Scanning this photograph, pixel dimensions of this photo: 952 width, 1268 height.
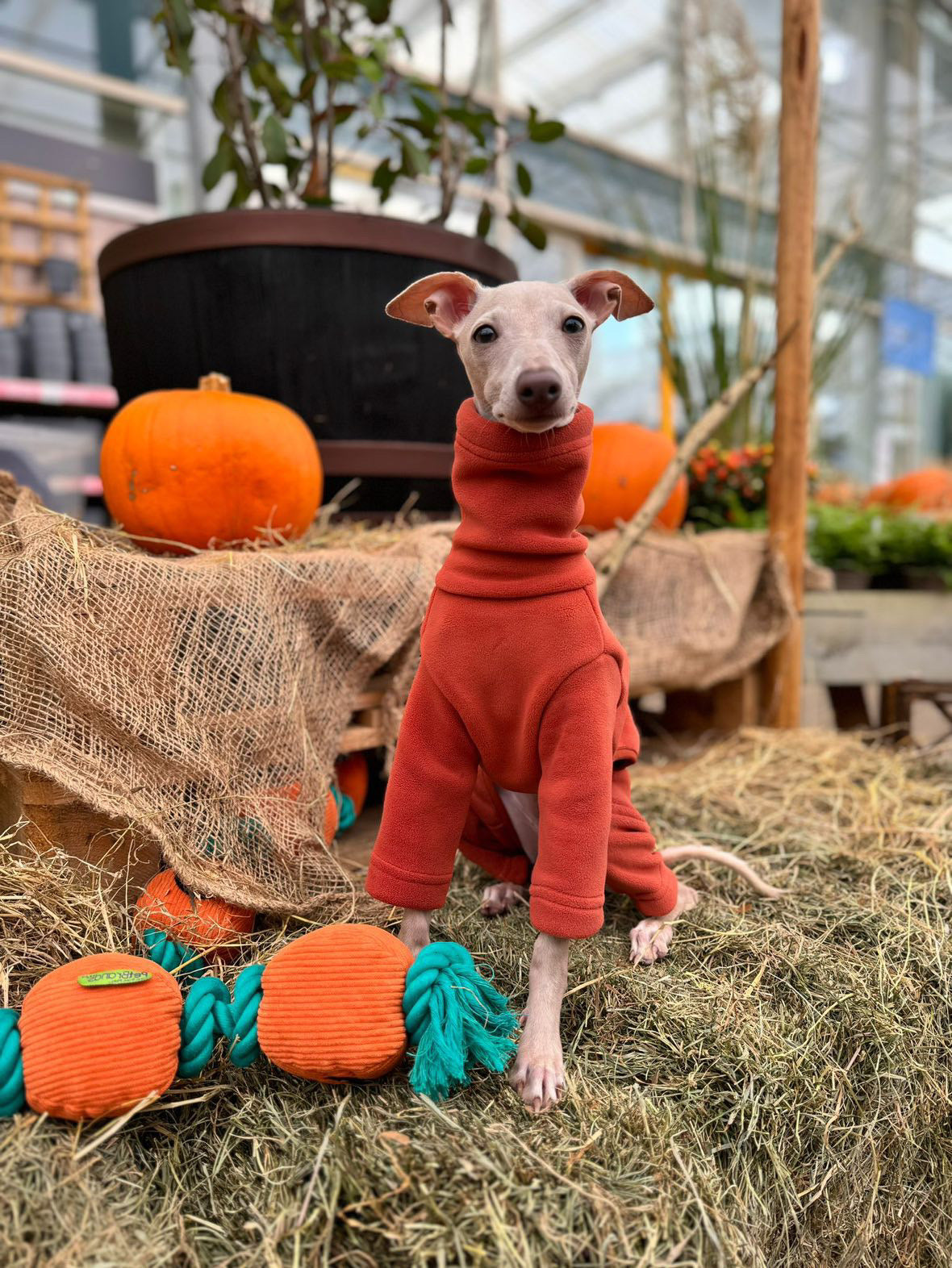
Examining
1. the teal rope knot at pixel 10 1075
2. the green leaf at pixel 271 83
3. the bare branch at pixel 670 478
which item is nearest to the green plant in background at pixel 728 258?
the bare branch at pixel 670 478

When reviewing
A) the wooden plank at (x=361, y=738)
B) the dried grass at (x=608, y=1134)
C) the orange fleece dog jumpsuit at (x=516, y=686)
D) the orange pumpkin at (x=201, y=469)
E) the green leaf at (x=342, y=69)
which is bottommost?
the dried grass at (x=608, y=1134)

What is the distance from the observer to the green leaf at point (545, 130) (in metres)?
2.46

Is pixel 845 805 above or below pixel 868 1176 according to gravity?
above

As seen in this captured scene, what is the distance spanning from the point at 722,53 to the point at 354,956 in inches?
211

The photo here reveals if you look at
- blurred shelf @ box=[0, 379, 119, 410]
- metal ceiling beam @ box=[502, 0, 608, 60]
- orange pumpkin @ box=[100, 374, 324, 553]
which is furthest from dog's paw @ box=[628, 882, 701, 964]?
metal ceiling beam @ box=[502, 0, 608, 60]

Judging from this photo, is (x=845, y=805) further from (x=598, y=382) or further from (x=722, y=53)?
(x=598, y=382)

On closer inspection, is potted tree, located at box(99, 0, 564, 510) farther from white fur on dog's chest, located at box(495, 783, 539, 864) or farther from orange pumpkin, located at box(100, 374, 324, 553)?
white fur on dog's chest, located at box(495, 783, 539, 864)

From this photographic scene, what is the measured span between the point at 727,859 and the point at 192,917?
966mm

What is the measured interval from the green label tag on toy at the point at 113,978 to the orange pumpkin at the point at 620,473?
6.31 feet

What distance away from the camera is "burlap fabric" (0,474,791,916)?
1.39 meters

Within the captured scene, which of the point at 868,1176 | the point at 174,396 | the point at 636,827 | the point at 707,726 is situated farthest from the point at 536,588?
the point at 707,726

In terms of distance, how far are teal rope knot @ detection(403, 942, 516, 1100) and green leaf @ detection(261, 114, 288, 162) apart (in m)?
2.05

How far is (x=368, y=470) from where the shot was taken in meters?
2.29

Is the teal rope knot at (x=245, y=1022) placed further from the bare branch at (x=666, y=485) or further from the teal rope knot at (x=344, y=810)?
the bare branch at (x=666, y=485)
